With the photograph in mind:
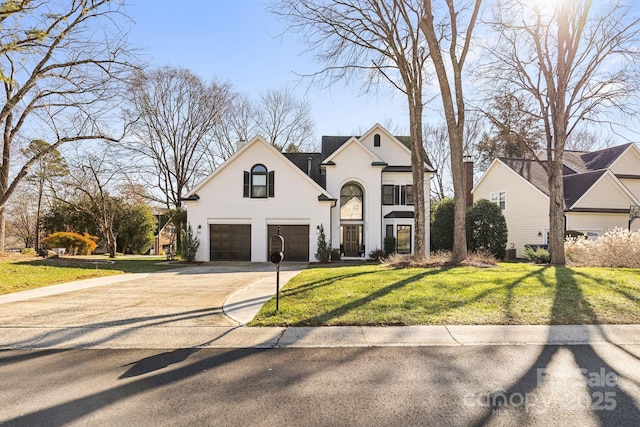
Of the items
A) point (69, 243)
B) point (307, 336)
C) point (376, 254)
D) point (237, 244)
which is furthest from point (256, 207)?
point (307, 336)

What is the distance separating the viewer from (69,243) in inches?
990

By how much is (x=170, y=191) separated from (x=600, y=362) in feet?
95.4

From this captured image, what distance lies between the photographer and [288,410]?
→ 3328 millimetres

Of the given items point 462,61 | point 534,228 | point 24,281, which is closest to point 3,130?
point 24,281

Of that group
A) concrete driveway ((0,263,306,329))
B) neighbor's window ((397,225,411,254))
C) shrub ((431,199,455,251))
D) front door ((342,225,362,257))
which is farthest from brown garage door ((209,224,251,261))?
shrub ((431,199,455,251))

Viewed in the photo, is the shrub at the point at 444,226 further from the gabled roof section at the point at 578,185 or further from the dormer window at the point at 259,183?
the dormer window at the point at 259,183

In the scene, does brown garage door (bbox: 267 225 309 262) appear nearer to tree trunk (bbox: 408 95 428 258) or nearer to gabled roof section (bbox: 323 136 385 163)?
gabled roof section (bbox: 323 136 385 163)

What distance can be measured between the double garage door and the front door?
3.20 metres

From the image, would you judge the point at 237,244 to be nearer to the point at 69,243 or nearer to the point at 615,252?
the point at 69,243

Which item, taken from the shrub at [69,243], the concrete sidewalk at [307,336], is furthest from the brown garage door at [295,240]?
the shrub at [69,243]

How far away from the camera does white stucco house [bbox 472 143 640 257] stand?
2139 cm

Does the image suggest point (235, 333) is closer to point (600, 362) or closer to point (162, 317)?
point (162, 317)

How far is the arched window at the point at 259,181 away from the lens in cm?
2080

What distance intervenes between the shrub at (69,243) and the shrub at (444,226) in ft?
81.7
